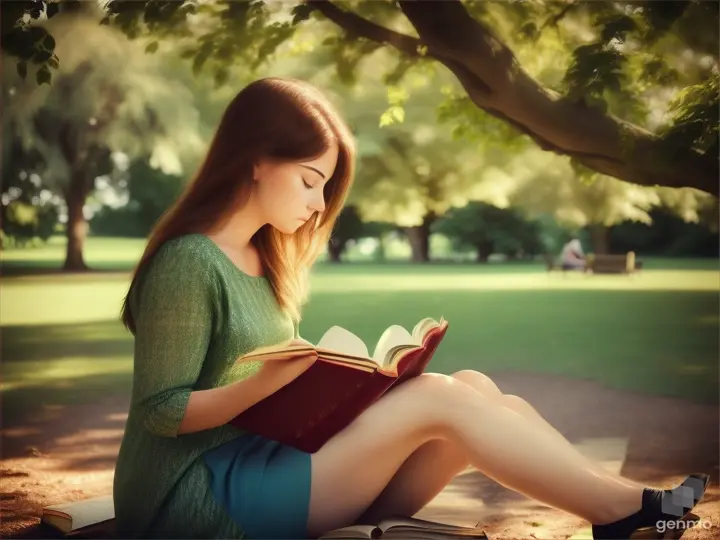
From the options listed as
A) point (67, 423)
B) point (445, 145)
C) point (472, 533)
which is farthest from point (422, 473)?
point (445, 145)

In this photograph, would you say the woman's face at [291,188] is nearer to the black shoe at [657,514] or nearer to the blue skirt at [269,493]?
the blue skirt at [269,493]

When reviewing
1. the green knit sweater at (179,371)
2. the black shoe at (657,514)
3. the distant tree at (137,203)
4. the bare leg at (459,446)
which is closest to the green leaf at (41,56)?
the green knit sweater at (179,371)

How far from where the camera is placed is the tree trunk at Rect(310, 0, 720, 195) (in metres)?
2.78

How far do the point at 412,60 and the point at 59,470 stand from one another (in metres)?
2.23

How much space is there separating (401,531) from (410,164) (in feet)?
31.2

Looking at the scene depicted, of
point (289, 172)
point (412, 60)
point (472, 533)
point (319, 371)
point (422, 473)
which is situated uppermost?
point (412, 60)

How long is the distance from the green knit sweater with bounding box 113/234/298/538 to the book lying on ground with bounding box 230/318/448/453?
0.43 ft

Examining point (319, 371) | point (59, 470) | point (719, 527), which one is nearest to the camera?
point (319, 371)

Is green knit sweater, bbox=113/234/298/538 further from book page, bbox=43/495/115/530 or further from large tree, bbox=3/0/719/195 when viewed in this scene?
large tree, bbox=3/0/719/195

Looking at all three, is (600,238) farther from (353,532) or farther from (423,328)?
(353,532)

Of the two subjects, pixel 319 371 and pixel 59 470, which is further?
pixel 59 470

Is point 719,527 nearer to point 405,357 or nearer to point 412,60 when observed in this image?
point 405,357

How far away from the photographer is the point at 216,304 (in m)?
1.72

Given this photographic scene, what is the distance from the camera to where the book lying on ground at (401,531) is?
170cm
